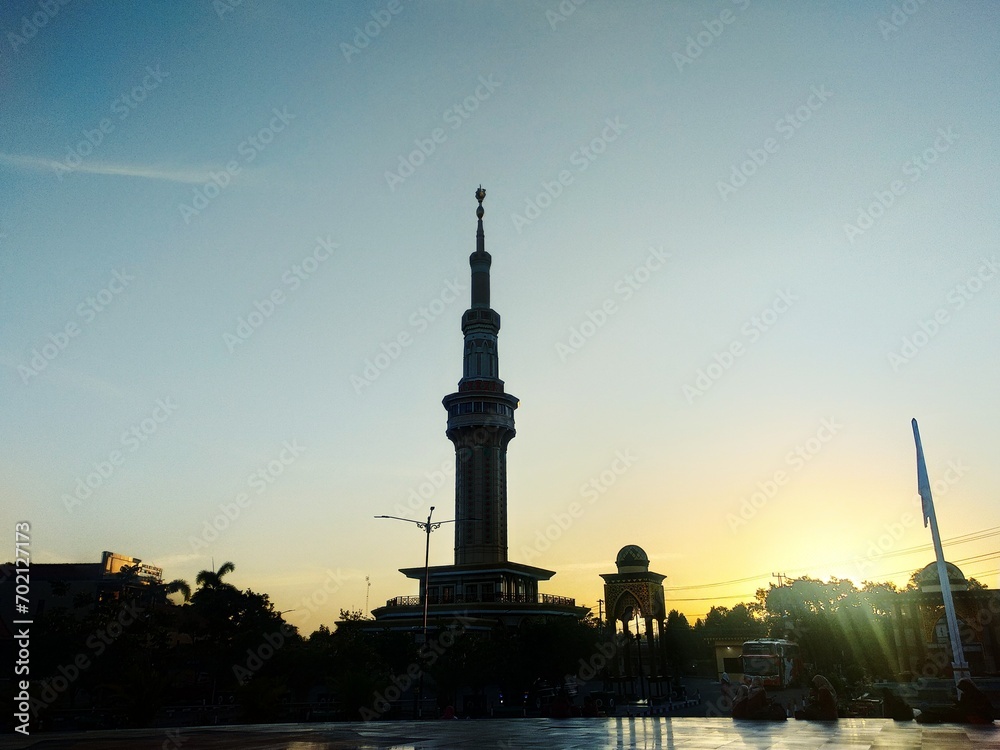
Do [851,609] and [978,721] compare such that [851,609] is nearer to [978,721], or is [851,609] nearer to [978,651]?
[978,651]

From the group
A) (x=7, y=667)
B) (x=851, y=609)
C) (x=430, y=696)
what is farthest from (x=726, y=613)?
(x=7, y=667)

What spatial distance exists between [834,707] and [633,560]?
51146 millimetres

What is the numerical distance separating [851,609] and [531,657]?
38.4m

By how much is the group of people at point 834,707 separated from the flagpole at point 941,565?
1259 millimetres

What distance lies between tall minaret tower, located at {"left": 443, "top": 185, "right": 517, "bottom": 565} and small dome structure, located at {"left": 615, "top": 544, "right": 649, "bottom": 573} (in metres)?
20.1

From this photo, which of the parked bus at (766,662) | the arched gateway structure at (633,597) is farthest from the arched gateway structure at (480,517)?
the parked bus at (766,662)

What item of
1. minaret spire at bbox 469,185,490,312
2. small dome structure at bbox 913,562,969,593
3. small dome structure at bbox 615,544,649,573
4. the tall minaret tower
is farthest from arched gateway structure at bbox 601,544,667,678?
minaret spire at bbox 469,185,490,312

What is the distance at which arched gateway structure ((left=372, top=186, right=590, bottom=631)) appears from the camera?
273ft

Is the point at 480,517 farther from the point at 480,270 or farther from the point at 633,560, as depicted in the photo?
the point at 480,270

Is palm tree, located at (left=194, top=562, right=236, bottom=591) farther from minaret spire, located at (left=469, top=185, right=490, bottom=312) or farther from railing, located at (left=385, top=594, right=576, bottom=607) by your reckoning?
minaret spire, located at (left=469, top=185, right=490, bottom=312)

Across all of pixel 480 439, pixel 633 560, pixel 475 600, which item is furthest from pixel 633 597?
pixel 480 439

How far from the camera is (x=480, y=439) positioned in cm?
9962

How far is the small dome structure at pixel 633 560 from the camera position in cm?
7694

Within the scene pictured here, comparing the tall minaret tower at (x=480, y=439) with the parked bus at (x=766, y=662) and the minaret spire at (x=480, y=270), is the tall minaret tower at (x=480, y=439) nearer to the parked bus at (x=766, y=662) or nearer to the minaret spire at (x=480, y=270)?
the minaret spire at (x=480, y=270)
